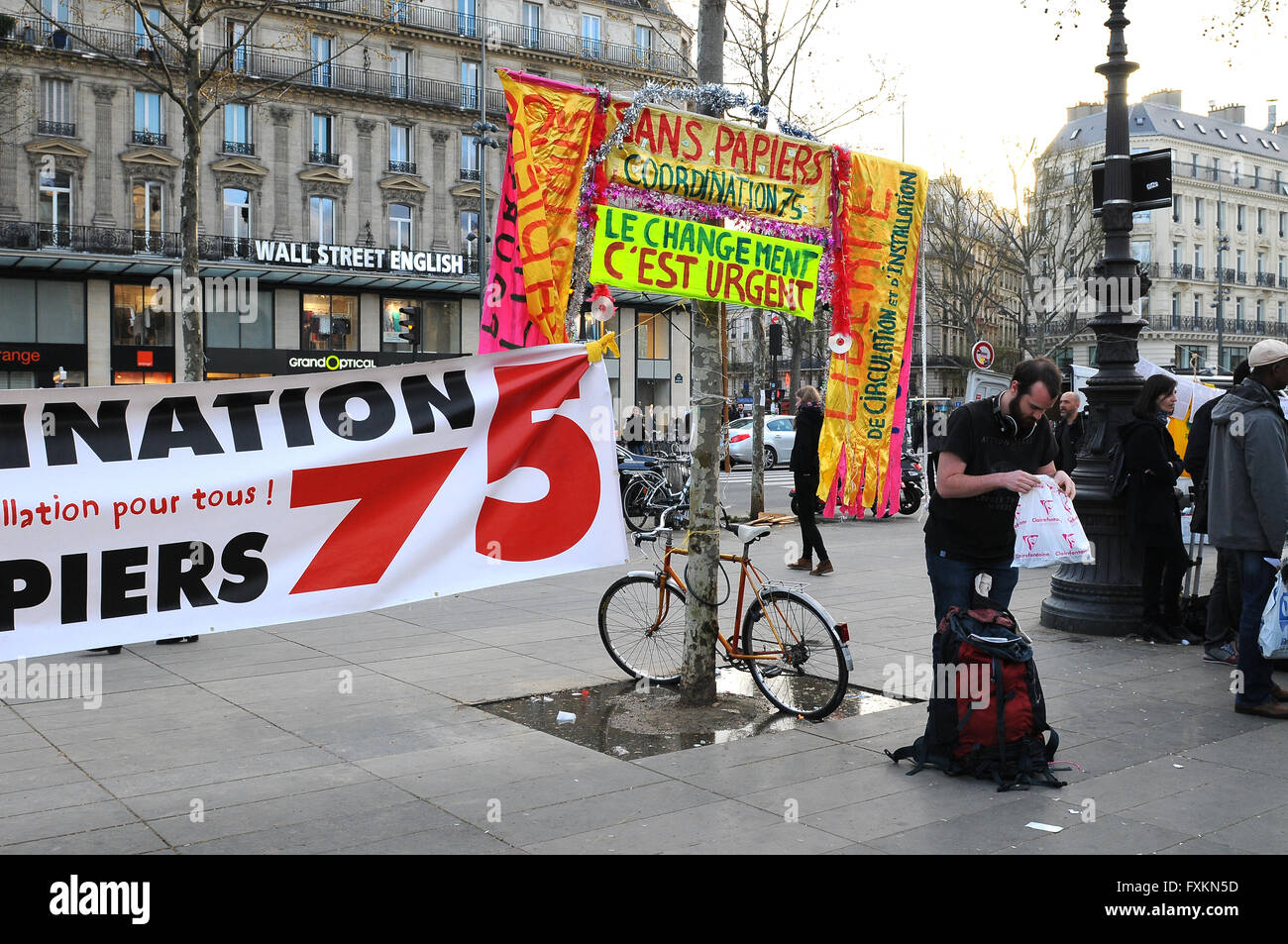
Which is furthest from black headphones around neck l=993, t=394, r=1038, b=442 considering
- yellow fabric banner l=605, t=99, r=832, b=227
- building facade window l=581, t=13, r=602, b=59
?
building facade window l=581, t=13, r=602, b=59

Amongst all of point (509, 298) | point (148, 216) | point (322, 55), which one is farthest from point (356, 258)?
point (509, 298)

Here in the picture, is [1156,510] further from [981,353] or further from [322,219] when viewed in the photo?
[322,219]

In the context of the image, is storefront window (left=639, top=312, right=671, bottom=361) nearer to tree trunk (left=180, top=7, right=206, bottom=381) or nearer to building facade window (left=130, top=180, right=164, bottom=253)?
building facade window (left=130, top=180, right=164, bottom=253)

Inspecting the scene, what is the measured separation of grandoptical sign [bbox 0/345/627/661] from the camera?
4.63m

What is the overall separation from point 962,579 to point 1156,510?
372 cm

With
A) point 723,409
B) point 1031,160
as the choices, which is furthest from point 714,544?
point 1031,160

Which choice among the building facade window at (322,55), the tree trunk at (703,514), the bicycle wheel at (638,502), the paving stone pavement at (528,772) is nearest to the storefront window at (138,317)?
the building facade window at (322,55)

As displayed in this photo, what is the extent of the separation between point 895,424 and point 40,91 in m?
41.4

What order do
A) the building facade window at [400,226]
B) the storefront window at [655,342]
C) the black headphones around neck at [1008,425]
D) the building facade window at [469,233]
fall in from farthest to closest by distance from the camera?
the storefront window at [655,342]
the building facade window at [469,233]
the building facade window at [400,226]
the black headphones around neck at [1008,425]

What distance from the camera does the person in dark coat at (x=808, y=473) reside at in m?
12.4

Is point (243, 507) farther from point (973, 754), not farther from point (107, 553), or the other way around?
point (973, 754)

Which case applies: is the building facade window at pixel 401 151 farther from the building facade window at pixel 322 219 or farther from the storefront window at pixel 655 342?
the storefront window at pixel 655 342

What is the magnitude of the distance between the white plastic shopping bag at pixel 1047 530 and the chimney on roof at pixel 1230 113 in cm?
9590

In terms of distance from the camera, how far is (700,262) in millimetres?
6461
